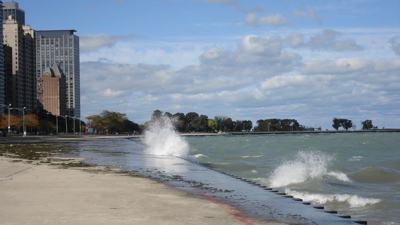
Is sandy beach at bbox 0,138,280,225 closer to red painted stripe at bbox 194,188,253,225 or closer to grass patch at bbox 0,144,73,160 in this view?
red painted stripe at bbox 194,188,253,225

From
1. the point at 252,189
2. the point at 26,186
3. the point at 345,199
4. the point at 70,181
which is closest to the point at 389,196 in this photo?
the point at 345,199

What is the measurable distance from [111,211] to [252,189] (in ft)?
18.8

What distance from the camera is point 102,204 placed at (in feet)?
32.4

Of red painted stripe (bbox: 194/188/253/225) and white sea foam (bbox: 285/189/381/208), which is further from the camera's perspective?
white sea foam (bbox: 285/189/381/208)

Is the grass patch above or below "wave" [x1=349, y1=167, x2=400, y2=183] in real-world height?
above

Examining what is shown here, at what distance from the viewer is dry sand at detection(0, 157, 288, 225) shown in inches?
322

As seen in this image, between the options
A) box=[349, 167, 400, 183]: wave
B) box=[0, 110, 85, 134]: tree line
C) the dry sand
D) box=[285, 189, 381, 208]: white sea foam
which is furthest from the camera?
box=[0, 110, 85, 134]: tree line

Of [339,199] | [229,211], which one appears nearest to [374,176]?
[339,199]

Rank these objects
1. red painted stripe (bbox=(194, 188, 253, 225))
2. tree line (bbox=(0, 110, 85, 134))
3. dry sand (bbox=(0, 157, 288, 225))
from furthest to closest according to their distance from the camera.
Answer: tree line (bbox=(0, 110, 85, 134)) → red painted stripe (bbox=(194, 188, 253, 225)) → dry sand (bbox=(0, 157, 288, 225))

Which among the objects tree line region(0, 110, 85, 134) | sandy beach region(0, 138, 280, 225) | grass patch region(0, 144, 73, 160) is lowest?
sandy beach region(0, 138, 280, 225)

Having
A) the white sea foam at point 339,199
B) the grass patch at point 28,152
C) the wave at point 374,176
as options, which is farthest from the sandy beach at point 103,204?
the grass patch at point 28,152

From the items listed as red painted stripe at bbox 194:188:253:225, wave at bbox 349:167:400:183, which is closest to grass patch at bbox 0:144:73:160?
wave at bbox 349:167:400:183

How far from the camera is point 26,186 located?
1280 centimetres

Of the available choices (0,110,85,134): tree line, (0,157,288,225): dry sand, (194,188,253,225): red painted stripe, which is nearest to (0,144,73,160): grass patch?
(0,157,288,225): dry sand
